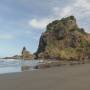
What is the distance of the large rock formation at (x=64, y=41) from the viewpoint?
14225cm

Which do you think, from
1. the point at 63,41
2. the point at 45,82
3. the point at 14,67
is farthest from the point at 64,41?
the point at 45,82

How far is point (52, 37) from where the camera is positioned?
160m

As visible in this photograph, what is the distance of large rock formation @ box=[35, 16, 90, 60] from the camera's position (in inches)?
5600

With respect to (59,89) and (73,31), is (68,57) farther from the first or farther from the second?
(59,89)

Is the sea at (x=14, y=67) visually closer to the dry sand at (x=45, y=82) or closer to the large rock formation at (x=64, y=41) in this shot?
the dry sand at (x=45, y=82)

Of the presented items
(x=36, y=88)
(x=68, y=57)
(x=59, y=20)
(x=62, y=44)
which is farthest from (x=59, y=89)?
(x=59, y=20)

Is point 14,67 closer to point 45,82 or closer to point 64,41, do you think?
point 45,82

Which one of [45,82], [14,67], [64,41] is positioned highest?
[64,41]

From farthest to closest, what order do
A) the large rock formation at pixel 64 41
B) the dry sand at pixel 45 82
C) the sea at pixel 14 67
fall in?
1. the large rock formation at pixel 64 41
2. the sea at pixel 14 67
3. the dry sand at pixel 45 82

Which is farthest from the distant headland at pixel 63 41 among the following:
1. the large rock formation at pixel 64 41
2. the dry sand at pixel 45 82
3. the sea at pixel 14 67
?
the dry sand at pixel 45 82

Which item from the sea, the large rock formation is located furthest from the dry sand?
the large rock formation

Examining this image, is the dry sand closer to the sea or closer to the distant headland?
the sea

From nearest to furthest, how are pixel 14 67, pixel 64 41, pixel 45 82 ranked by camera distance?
pixel 45 82
pixel 14 67
pixel 64 41

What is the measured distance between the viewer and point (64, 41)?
155125 millimetres
